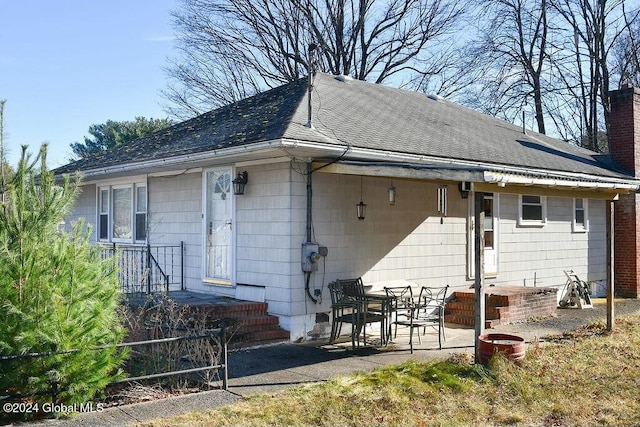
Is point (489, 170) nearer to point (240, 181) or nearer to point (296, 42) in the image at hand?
point (240, 181)

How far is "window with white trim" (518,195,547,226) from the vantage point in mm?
14213

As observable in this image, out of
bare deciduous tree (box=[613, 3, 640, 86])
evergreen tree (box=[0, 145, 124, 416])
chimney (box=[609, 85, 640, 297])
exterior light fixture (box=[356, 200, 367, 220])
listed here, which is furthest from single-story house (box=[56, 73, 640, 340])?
bare deciduous tree (box=[613, 3, 640, 86])

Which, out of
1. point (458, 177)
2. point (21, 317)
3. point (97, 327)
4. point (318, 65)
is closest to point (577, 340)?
point (458, 177)

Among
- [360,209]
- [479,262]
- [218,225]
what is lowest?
[479,262]

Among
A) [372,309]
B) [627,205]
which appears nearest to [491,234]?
[372,309]

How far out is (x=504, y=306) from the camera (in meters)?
11.7

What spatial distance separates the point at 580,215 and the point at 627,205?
154 centimetres

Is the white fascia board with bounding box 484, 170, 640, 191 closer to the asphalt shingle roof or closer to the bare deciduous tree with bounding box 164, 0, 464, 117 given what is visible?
the asphalt shingle roof

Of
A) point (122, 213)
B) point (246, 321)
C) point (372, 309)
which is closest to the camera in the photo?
point (246, 321)

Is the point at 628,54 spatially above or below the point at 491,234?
above

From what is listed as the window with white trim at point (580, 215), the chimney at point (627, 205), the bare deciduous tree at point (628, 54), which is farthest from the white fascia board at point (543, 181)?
the bare deciduous tree at point (628, 54)

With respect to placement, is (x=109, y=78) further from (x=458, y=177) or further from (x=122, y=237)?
(x=458, y=177)

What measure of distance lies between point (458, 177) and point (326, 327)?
3.51 metres

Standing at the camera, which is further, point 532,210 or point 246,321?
point 532,210
